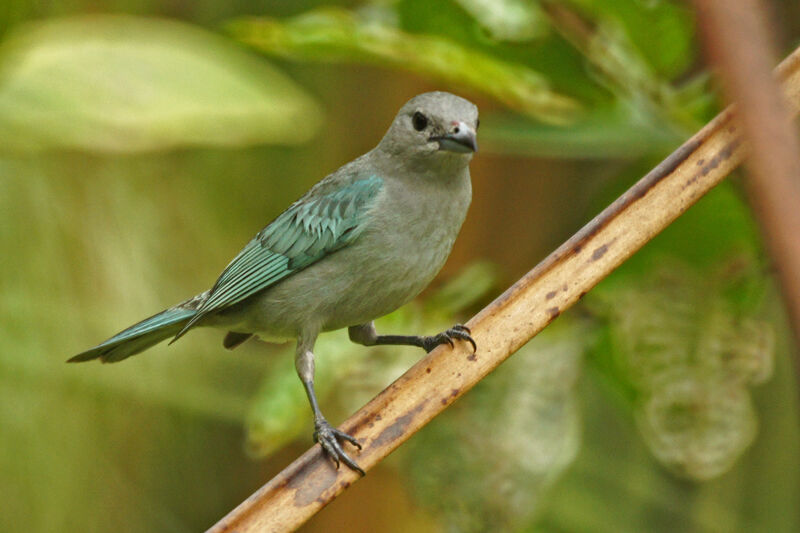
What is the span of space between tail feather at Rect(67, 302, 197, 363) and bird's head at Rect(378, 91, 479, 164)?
25.0 inches

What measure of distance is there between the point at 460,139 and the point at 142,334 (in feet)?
2.90

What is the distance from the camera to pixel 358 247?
2055mm

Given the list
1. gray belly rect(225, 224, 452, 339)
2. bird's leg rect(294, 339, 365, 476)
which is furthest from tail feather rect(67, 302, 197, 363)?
bird's leg rect(294, 339, 365, 476)

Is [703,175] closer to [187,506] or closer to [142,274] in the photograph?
[142,274]

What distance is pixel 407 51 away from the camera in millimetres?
2203

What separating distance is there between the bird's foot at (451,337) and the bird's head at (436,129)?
357 millimetres

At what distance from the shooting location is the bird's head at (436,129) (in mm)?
1918

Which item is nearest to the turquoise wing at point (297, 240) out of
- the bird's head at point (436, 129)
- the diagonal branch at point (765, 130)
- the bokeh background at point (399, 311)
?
the bird's head at point (436, 129)

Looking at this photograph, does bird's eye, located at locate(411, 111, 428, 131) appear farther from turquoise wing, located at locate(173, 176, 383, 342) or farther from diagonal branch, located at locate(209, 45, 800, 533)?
diagonal branch, located at locate(209, 45, 800, 533)

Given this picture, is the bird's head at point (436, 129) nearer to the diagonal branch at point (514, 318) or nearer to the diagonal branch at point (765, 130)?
the diagonal branch at point (514, 318)

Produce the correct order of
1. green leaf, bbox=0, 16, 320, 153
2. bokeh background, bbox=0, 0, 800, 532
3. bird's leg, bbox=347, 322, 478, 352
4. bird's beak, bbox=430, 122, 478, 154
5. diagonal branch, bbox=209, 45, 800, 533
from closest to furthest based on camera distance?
diagonal branch, bbox=209, 45, 800, 533
bird's beak, bbox=430, 122, 478, 154
bird's leg, bbox=347, 322, 478, 352
bokeh background, bbox=0, 0, 800, 532
green leaf, bbox=0, 16, 320, 153


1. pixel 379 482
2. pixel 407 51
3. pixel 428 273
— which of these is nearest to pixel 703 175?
pixel 428 273

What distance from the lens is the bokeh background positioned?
7.45ft

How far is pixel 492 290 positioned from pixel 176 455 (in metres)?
2.19
